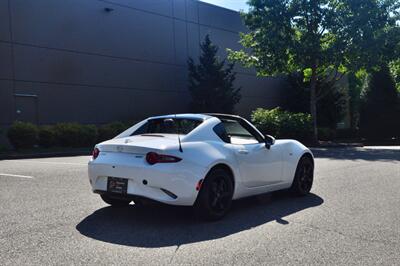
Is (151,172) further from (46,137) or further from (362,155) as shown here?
(46,137)

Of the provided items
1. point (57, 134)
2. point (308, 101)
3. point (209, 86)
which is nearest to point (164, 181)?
point (57, 134)

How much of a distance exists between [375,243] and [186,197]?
2203 mm

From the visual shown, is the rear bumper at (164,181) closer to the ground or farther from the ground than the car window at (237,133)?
closer to the ground

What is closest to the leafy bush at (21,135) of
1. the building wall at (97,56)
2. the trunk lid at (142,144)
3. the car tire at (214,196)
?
the building wall at (97,56)

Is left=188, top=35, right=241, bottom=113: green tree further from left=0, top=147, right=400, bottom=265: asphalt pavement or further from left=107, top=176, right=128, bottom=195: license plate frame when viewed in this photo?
left=107, top=176, right=128, bottom=195: license plate frame

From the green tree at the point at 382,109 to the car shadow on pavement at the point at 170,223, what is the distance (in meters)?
32.3

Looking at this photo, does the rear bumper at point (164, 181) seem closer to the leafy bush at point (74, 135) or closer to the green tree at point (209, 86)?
the leafy bush at point (74, 135)

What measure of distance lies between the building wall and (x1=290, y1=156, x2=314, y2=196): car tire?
16890mm

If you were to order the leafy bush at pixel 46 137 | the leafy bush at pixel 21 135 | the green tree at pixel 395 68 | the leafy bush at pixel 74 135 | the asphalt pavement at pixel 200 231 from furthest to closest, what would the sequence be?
the green tree at pixel 395 68
the leafy bush at pixel 74 135
the leafy bush at pixel 46 137
the leafy bush at pixel 21 135
the asphalt pavement at pixel 200 231

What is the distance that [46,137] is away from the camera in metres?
19.9

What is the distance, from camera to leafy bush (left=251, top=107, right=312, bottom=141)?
26812 millimetres

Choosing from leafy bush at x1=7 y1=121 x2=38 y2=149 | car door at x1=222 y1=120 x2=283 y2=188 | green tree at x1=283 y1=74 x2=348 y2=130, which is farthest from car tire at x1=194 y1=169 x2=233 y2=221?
green tree at x1=283 y1=74 x2=348 y2=130

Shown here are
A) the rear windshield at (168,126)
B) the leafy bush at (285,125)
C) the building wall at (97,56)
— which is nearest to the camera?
the rear windshield at (168,126)

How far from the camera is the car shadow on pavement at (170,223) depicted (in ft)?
17.2
